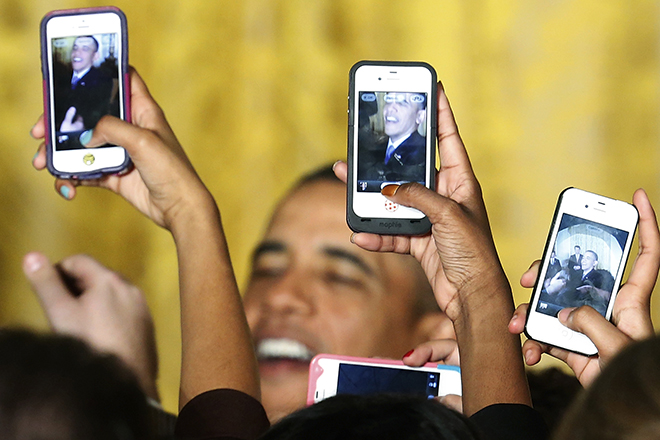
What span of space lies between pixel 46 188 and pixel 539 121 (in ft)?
2.92

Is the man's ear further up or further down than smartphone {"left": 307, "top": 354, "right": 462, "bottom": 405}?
further down

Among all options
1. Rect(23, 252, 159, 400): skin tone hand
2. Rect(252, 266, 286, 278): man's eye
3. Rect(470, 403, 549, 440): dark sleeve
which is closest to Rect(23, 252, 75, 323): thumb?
Rect(23, 252, 159, 400): skin tone hand

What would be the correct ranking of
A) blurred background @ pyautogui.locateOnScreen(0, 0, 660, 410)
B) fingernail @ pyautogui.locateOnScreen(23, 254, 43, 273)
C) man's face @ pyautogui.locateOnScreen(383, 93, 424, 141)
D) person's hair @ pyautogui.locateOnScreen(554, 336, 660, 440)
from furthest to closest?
blurred background @ pyautogui.locateOnScreen(0, 0, 660, 410), man's face @ pyautogui.locateOnScreen(383, 93, 424, 141), fingernail @ pyautogui.locateOnScreen(23, 254, 43, 273), person's hair @ pyautogui.locateOnScreen(554, 336, 660, 440)

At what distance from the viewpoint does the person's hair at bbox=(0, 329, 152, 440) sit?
30 cm

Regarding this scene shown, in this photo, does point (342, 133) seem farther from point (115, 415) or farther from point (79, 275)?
point (115, 415)

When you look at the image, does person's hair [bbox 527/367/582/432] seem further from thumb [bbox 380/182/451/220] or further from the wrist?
the wrist

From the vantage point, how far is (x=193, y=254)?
568mm

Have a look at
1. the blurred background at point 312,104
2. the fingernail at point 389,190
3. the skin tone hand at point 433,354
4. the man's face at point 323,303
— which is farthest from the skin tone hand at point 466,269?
the blurred background at point 312,104

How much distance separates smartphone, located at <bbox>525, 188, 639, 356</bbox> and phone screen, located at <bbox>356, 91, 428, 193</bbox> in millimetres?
134

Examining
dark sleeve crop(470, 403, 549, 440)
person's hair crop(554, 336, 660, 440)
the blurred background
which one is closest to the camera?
person's hair crop(554, 336, 660, 440)

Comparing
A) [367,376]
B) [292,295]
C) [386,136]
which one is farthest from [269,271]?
[386,136]

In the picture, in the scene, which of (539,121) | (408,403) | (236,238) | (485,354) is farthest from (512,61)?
(408,403)

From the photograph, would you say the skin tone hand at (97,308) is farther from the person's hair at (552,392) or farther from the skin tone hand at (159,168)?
the person's hair at (552,392)

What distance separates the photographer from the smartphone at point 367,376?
744mm
